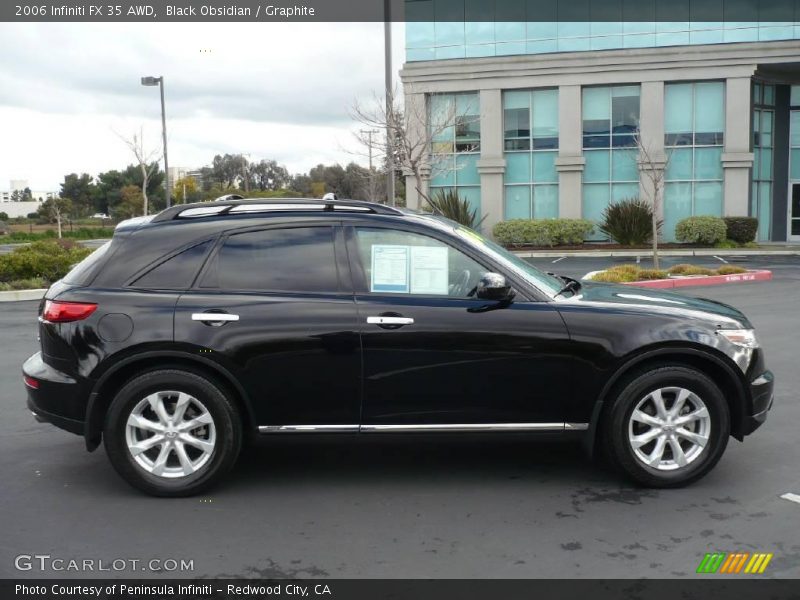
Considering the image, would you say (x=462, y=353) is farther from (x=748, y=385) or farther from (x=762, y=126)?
(x=762, y=126)

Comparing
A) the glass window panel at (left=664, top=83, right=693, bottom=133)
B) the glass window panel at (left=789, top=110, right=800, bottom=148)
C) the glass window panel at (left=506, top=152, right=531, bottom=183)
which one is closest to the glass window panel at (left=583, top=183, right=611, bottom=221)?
the glass window panel at (left=506, top=152, right=531, bottom=183)

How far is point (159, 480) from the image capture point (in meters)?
5.09

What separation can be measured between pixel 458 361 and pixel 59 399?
2.44 m

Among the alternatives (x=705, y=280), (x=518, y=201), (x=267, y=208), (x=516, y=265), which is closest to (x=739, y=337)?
(x=516, y=265)

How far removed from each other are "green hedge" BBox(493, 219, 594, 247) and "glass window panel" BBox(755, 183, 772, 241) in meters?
7.85

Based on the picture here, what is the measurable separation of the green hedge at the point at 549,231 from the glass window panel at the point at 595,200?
53.2 inches

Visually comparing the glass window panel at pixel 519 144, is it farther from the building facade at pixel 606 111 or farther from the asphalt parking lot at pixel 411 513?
the asphalt parking lot at pixel 411 513

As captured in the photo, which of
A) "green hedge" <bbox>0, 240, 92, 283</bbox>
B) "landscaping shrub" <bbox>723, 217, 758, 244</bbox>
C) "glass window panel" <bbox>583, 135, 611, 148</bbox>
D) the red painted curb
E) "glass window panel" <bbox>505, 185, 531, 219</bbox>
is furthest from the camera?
"glass window panel" <bbox>505, 185, 531, 219</bbox>

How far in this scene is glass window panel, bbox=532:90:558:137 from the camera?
33844 mm

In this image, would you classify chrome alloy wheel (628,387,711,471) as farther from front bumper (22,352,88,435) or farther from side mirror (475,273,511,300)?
front bumper (22,352,88,435)

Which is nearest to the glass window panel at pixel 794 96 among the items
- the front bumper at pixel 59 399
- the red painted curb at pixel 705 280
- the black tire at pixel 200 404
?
the red painted curb at pixel 705 280

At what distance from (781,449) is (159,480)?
4.26m

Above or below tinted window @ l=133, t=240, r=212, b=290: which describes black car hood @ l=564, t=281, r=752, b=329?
below

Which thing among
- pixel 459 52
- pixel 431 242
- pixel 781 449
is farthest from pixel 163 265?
pixel 459 52
